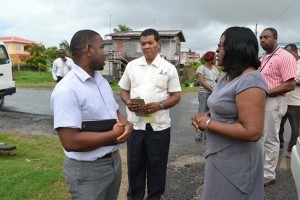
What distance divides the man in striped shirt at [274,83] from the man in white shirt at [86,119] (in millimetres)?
2444

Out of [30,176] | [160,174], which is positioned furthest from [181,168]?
[30,176]

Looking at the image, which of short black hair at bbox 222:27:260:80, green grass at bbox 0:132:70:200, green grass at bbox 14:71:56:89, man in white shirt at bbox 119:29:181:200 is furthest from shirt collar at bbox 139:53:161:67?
green grass at bbox 14:71:56:89

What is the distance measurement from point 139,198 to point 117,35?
92.5ft

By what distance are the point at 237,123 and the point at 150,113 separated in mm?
1436

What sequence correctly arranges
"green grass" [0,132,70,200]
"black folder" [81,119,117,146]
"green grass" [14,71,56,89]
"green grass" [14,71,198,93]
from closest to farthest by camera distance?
"black folder" [81,119,117,146], "green grass" [0,132,70,200], "green grass" [14,71,198,93], "green grass" [14,71,56,89]

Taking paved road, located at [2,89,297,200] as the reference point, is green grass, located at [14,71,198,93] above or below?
below

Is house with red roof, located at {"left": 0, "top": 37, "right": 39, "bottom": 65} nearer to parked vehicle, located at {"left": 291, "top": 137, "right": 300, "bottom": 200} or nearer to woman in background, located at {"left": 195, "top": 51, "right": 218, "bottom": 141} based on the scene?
woman in background, located at {"left": 195, "top": 51, "right": 218, "bottom": 141}

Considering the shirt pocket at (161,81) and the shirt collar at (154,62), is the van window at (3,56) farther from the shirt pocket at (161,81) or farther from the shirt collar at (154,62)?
the shirt pocket at (161,81)

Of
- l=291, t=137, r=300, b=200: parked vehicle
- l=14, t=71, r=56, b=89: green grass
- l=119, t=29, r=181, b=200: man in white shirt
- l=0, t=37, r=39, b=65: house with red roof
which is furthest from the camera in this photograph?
l=0, t=37, r=39, b=65: house with red roof

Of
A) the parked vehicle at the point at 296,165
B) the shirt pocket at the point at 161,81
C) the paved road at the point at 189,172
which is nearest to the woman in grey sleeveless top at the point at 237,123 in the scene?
the parked vehicle at the point at 296,165

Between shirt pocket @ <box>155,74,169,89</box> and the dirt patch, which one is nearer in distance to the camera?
shirt pocket @ <box>155,74,169,89</box>

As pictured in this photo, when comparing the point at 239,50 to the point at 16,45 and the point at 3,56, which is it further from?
the point at 16,45

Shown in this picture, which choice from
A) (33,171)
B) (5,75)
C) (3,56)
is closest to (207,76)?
(33,171)

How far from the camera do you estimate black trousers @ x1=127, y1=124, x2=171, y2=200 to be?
3.52 metres
